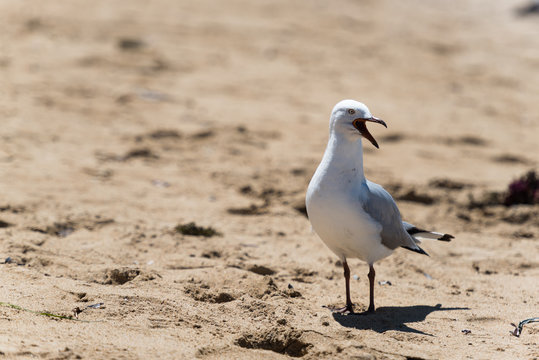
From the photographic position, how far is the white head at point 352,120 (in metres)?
4.47

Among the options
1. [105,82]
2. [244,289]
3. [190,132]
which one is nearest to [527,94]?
[190,132]

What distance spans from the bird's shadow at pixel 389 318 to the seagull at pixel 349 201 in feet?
0.32

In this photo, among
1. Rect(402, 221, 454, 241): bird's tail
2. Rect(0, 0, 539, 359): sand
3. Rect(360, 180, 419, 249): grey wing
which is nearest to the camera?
Rect(0, 0, 539, 359): sand

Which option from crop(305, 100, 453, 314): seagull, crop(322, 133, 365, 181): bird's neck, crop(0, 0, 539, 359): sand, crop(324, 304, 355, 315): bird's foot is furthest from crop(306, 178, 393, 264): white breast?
crop(0, 0, 539, 359): sand

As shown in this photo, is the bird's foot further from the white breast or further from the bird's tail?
the bird's tail

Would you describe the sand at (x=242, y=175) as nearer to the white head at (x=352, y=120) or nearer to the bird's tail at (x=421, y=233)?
the bird's tail at (x=421, y=233)

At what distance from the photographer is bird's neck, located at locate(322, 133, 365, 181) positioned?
4.53m

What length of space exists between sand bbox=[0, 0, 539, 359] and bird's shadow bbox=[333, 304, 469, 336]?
20mm

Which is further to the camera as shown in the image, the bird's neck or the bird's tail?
the bird's tail

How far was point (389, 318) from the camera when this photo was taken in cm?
452

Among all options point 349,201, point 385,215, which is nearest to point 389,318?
point 385,215

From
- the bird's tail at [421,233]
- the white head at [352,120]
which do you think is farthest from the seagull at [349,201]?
the bird's tail at [421,233]

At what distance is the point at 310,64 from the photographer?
38.1 ft

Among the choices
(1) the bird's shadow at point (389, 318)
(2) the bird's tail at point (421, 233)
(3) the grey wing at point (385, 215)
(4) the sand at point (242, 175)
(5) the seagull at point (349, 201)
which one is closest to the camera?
(4) the sand at point (242, 175)
